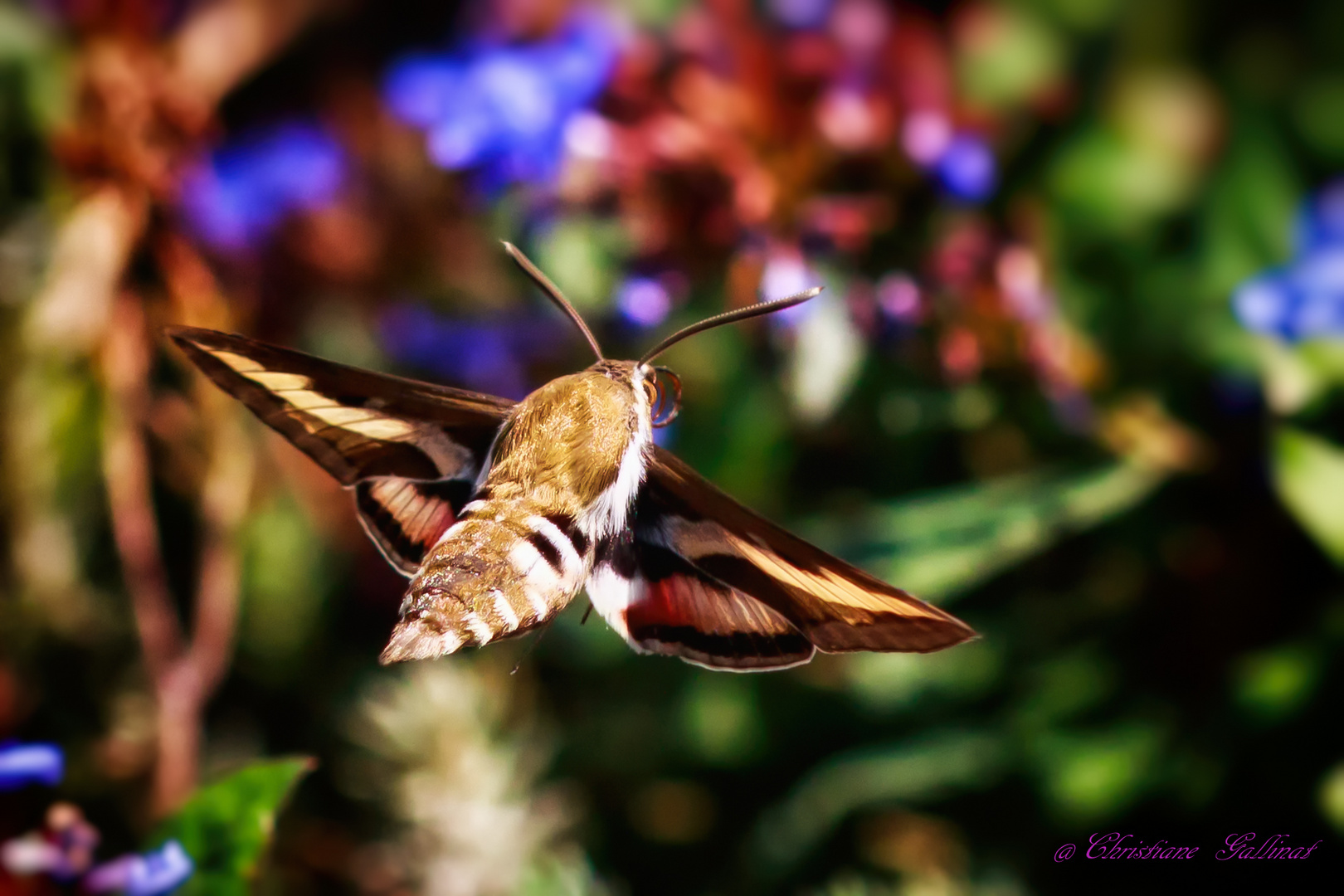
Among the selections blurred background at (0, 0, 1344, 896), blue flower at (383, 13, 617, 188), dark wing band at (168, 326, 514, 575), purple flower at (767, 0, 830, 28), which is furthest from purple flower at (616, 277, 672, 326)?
purple flower at (767, 0, 830, 28)

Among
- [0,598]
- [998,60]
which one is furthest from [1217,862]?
[0,598]

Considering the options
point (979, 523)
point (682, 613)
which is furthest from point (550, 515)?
point (979, 523)

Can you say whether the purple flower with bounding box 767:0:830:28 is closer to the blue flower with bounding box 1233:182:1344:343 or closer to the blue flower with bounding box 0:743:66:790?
the blue flower with bounding box 1233:182:1344:343

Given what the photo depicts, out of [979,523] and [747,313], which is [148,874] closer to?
[747,313]

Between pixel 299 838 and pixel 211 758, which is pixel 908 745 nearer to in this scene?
pixel 299 838

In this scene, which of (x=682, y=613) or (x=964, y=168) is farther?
(x=964, y=168)

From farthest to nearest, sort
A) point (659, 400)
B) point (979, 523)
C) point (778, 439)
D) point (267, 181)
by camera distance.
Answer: point (267, 181), point (778, 439), point (979, 523), point (659, 400)

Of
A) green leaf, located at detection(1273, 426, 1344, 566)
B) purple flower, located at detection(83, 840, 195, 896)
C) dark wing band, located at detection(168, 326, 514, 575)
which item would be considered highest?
green leaf, located at detection(1273, 426, 1344, 566)
